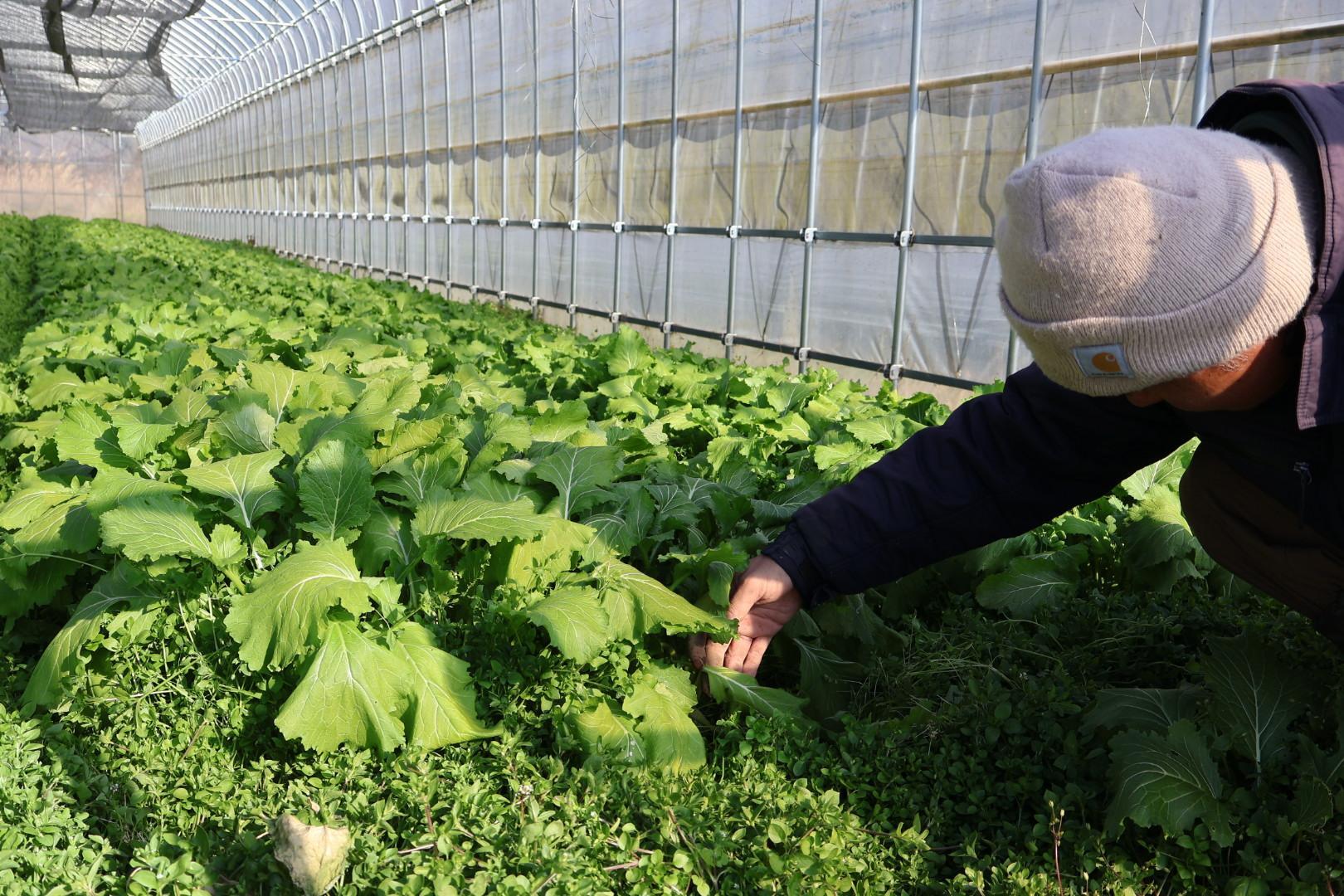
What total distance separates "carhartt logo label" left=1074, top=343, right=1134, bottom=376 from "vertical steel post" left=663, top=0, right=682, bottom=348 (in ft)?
29.9

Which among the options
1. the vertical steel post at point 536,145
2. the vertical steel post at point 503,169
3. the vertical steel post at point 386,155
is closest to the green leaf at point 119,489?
the vertical steel post at point 536,145

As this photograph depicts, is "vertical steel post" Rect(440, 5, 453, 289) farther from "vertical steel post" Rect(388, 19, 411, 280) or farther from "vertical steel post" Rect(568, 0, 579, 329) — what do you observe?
"vertical steel post" Rect(568, 0, 579, 329)

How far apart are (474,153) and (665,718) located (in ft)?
44.7

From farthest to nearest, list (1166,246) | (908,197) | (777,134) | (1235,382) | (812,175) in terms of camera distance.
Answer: (777,134)
(812,175)
(908,197)
(1235,382)
(1166,246)

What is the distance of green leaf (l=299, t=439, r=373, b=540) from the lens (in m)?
2.71

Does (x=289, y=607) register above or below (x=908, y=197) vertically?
below

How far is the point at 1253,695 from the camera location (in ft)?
7.27

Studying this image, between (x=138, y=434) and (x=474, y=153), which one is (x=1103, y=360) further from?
(x=474, y=153)

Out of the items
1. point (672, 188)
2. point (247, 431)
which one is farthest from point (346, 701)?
point (672, 188)

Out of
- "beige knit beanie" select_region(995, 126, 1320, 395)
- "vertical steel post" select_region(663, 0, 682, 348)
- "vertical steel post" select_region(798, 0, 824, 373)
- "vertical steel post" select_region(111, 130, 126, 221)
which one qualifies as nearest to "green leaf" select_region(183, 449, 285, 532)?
"beige knit beanie" select_region(995, 126, 1320, 395)

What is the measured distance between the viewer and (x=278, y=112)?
2503 cm

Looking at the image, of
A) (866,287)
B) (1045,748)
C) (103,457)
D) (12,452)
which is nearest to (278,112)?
(866,287)

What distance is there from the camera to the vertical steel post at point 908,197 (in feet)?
25.3

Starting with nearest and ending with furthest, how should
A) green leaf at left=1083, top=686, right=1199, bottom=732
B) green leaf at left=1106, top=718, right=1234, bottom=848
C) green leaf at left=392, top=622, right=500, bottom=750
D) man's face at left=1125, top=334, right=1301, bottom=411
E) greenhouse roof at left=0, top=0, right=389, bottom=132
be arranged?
man's face at left=1125, top=334, right=1301, bottom=411 < green leaf at left=1106, top=718, right=1234, bottom=848 < green leaf at left=1083, top=686, right=1199, bottom=732 < green leaf at left=392, top=622, right=500, bottom=750 < greenhouse roof at left=0, top=0, right=389, bottom=132
